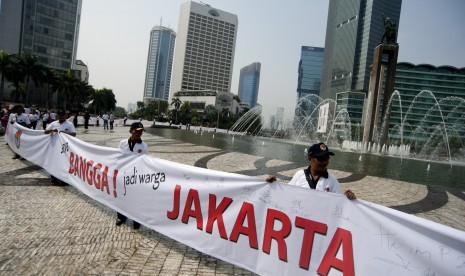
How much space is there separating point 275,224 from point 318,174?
2.84 ft

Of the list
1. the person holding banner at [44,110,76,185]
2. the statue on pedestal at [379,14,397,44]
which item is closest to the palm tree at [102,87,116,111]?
the statue on pedestal at [379,14,397,44]

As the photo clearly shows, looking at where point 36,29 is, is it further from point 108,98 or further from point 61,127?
point 61,127

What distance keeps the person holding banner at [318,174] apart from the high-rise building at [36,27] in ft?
359

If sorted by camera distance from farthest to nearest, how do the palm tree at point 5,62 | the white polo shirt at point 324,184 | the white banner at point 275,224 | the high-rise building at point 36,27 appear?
the high-rise building at point 36,27, the palm tree at point 5,62, the white polo shirt at point 324,184, the white banner at point 275,224

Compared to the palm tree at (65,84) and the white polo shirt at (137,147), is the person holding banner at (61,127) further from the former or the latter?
the palm tree at (65,84)

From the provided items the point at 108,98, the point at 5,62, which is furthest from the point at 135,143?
the point at 108,98

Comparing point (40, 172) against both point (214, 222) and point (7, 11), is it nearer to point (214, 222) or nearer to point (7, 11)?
point (214, 222)

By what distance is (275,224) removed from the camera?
12.0 feet

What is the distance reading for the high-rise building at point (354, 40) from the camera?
155125mm

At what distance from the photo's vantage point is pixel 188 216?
442 centimetres

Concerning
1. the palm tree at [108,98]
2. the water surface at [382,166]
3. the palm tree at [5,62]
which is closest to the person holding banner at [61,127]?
the water surface at [382,166]

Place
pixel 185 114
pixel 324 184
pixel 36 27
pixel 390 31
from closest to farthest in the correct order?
pixel 324 184, pixel 390 31, pixel 36 27, pixel 185 114

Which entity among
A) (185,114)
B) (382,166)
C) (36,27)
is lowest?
(382,166)

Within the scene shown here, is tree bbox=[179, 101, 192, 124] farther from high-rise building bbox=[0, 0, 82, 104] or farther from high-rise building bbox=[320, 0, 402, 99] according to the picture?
high-rise building bbox=[320, 0, 402, 99]
